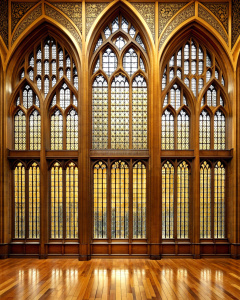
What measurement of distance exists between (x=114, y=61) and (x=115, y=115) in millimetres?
2378

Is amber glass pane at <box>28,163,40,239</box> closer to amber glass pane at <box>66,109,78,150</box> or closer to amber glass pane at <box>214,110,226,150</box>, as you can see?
amber glass pane at <box>66,109,78,150</box>

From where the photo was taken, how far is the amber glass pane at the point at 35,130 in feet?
42.1

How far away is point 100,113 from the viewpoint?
1285 cm

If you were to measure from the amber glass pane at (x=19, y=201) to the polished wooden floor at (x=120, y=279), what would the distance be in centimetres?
124

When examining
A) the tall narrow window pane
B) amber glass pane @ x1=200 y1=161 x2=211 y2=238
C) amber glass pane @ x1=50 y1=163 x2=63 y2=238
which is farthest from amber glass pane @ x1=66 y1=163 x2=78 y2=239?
the tall narrow window pane

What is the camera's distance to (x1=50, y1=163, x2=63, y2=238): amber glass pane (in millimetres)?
12570

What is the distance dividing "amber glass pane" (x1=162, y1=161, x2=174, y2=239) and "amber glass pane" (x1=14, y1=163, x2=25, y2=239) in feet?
19.7

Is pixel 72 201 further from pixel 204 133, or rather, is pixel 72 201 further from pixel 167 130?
pixel 204 133

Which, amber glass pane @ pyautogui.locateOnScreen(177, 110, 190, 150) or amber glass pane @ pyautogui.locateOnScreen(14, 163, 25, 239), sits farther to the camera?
amber glass pane @ pyautogui.locateOnScreen(177, 110, 190, 150)

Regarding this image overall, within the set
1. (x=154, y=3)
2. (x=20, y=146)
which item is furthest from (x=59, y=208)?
(x=154, y=3)

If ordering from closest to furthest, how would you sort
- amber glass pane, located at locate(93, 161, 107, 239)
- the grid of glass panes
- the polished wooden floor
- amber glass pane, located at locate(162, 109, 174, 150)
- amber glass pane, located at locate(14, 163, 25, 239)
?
1. the polished wooden floor
2. amber glass pane, located at locate(93, 161, 107, 239)
3. amber glass pane, located at locate(14, 163, 25, 239)
4. the grid of glass panes
5. amber glass pane, located at locate(162, 109, 174, 150)

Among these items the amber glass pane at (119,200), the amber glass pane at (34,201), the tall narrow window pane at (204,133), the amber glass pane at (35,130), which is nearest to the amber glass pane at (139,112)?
the amber glass pane at (119,200)

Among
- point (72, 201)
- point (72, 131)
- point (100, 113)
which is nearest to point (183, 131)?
point (100, 113)

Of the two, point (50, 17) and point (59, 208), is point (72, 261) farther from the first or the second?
point (50, 17)
